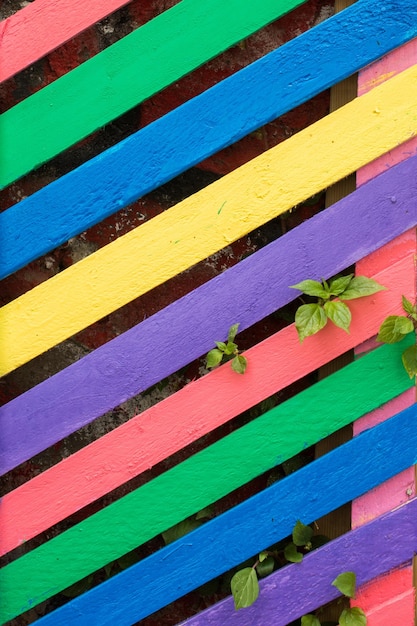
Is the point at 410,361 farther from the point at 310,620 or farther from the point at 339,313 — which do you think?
the point at 310,620

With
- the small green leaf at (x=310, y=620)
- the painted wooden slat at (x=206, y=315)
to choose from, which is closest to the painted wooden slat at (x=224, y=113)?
the painted wooden slat at (x=206, y=315)

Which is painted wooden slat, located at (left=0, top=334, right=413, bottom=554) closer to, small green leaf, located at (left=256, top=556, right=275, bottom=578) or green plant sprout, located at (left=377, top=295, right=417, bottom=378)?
green plant sprout, located at (left=377, top=295, right=417, bottom=378)

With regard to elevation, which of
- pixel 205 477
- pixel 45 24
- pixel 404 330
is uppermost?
pixel 45 24

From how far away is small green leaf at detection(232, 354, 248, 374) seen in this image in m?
Answer: 1.49

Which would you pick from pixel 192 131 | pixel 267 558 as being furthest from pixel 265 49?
pixel 267 558

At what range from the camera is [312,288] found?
4.80ft

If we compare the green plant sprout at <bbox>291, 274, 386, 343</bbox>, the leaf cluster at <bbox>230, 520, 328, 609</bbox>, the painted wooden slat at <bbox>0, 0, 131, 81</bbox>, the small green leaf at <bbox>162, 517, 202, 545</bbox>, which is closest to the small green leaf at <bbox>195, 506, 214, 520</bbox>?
the small green leaf at <bbox>162, 517, 202, 545</bbox>

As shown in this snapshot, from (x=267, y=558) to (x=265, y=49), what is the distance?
43.6 inches

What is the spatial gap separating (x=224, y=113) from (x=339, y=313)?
0.47 meters

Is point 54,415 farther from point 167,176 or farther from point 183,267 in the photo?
point 167,176

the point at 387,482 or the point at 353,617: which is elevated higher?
the point at 387,482

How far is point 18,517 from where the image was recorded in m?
1.57

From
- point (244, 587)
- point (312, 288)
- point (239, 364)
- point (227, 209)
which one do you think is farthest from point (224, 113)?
point (244, 587)

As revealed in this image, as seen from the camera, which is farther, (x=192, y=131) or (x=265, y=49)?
(x=265, y=49)
